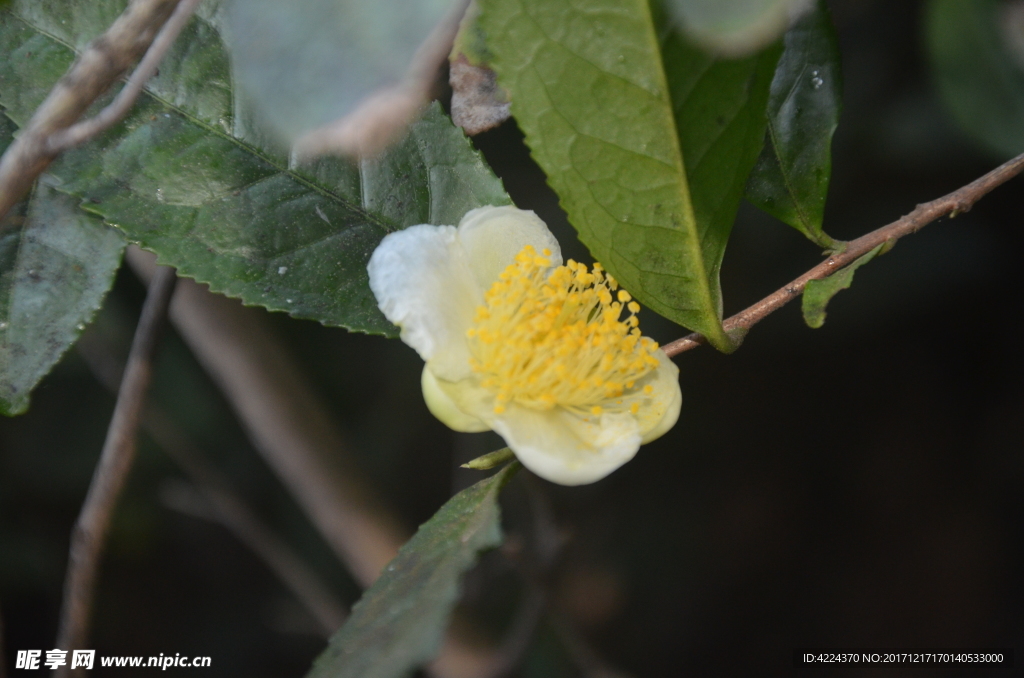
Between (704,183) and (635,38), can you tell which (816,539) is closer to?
(704,183)

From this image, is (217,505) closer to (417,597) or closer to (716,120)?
(417,597)

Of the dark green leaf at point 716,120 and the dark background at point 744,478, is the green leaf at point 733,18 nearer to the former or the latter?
the dark green leaf at point 716,120

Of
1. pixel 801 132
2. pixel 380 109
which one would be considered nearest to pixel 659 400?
pixel 801 132

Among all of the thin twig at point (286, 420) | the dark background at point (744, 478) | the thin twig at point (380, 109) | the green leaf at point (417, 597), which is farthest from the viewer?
the dark background at point (744, 478)

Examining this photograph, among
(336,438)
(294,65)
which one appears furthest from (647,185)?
(336,438)

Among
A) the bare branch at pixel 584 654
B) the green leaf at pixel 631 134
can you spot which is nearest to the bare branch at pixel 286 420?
the bare branch at pixel 584 654

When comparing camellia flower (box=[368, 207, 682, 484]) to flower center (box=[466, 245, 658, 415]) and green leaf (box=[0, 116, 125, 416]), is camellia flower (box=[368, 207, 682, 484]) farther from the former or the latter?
green leaf (box=[0, 116, 125, 416])
